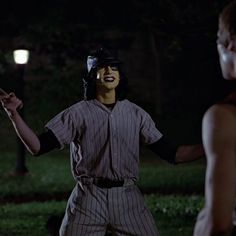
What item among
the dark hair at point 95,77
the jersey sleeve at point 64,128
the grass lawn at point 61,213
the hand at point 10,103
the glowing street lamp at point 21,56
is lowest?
the grass lawn at point 61,213

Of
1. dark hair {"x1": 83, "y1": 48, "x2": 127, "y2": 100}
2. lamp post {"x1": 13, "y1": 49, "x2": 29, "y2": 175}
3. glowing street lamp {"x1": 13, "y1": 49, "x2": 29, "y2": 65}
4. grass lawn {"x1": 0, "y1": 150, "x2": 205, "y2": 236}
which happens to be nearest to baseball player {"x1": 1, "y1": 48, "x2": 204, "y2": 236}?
dark hair {"x1": 83, "y1": 48, "x2": 127, "y2": 100}

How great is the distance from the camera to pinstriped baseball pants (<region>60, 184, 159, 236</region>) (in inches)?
189

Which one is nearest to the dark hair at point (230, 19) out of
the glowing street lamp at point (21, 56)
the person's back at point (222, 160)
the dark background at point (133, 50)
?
the person's back at point (222, 160)

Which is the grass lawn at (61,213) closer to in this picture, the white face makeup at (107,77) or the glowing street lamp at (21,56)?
A: the glowing street lamp at (21,56)

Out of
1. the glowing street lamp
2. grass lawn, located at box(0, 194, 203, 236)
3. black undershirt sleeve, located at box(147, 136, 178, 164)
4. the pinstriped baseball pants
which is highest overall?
the glowing street lamp

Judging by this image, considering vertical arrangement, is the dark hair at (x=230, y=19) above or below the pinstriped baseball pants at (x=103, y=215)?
above

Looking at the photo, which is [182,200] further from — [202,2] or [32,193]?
[202,2]

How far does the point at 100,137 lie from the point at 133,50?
57.2ft

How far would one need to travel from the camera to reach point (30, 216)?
948 cm

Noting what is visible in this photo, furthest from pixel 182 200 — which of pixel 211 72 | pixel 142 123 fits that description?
pixel 211 72

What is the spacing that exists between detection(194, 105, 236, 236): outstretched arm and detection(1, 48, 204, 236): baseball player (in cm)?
217

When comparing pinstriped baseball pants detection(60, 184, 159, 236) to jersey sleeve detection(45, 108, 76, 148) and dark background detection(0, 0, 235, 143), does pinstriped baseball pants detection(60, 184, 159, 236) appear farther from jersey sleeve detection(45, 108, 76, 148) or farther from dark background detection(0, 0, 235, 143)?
dark background detection(0, 0, 235, 143)

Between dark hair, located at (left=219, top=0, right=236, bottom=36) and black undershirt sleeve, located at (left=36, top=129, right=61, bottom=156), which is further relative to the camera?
black undershirt sleeve, located at (left=36, top=129, right=61, bottom=156)

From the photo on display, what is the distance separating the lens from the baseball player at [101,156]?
4.82m
